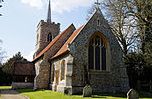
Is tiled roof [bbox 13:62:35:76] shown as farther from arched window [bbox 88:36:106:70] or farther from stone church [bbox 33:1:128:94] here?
arched window [bbox 88:36:106:70]

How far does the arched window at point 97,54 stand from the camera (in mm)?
25922

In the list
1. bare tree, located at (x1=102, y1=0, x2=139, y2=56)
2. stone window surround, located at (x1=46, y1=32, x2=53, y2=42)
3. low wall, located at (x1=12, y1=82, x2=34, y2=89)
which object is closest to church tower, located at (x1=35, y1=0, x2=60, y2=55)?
stone window surround, located at (x1=46, y1=32, x2=53, y2=42)

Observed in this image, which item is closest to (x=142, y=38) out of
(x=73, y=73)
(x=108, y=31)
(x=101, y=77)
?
(x=108, y=31)

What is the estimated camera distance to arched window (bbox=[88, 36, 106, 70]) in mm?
25922

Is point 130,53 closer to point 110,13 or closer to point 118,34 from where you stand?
point 118,34

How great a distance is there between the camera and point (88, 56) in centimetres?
2580

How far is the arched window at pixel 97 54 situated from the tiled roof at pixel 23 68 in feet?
57.2

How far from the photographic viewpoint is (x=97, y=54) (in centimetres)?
2628

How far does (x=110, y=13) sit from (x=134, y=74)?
31.0 ft

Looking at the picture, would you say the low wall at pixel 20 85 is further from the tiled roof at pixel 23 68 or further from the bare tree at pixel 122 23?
the bare tree at pixel 122 23

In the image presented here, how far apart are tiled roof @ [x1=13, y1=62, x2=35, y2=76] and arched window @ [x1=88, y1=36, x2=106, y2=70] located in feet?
57.2

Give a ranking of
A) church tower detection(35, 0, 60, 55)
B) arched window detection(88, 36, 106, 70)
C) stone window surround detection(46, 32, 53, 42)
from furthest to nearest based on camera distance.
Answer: stone window surround detection(46, 32, 53, 42) → church tower detection(35, 0, 60, 55) → arched window detection(88, 36, 106, 70)

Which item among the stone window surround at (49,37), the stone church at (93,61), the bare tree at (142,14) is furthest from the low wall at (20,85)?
the bare tree at (142,14)

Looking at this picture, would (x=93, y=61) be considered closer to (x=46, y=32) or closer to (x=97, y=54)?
(x=97, y=54)
